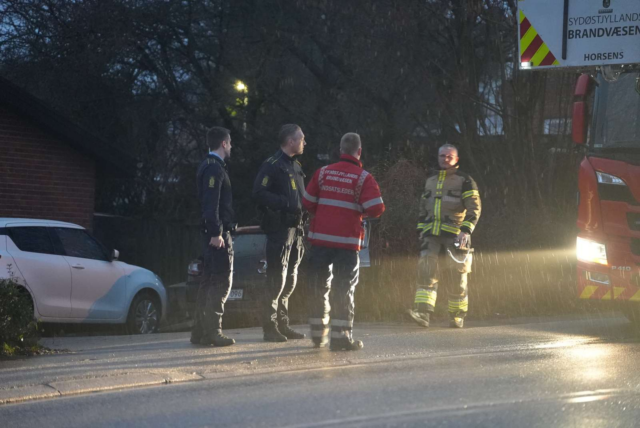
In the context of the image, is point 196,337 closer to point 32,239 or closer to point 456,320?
point 456,320

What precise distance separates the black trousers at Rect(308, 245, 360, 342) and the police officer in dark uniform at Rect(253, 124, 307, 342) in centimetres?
38

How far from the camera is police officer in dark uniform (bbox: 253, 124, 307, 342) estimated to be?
9.10 m

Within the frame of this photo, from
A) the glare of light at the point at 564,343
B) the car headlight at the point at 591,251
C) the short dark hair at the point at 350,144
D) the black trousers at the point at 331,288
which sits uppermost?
the short dark hair at the point at 350,144

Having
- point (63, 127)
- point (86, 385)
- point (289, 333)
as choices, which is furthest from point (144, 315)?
point (86, 385)

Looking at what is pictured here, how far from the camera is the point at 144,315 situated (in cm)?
1362

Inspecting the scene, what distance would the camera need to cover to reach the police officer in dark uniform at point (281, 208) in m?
9.10

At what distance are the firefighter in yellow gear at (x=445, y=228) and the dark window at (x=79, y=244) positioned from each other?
Result: 4524 mm

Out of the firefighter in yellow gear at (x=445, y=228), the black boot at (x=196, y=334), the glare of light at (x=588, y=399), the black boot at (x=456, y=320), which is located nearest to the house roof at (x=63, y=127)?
the black boot at (x=196, y=334)

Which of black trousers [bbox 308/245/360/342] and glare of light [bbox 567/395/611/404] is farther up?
black trousers [bbox 308/245/360/342]

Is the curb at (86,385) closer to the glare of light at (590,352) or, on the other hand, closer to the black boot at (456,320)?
the glare of light at (590,352)

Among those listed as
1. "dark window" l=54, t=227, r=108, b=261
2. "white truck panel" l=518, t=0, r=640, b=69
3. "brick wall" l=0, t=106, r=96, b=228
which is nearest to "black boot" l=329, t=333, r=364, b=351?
"white truck panel" l=518, t=0, r=640, b=69

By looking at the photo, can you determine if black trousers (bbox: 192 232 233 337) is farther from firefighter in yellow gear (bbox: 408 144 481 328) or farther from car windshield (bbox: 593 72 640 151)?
car windshield (bbox: 593 72 640 151)

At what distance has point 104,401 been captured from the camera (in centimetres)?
676

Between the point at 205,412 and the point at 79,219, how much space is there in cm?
1194
